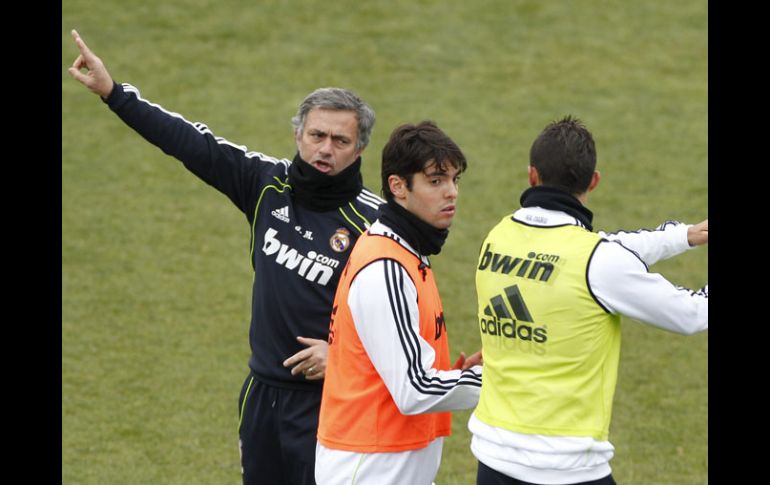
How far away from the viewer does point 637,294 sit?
12.3ft

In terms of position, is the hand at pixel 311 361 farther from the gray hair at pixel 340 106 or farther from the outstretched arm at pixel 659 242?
the outstretched arm at pixel 659 242

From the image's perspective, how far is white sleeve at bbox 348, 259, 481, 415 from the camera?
13.1 feet

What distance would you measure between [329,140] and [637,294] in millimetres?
1670

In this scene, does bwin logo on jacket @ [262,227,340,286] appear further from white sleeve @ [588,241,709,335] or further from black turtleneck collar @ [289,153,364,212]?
white sleeve @ [588,241,709,335]

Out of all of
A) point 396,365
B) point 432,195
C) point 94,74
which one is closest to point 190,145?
point 94,74

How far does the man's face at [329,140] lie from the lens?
4.94m

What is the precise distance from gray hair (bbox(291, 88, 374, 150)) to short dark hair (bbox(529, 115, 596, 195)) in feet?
4.00

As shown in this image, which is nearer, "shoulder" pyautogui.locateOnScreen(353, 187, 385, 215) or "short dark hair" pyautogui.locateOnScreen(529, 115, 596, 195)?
"short dark hair" pyautogui.locateOnScreen(529, 115, 596, 195)

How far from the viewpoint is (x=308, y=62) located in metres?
14.7

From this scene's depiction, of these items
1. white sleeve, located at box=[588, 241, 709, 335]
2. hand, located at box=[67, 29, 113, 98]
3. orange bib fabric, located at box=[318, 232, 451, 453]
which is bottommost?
orange bib fabric, located at box=[318, 232, 451, 453]

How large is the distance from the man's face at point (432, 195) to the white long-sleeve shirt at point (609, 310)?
38 centimetres

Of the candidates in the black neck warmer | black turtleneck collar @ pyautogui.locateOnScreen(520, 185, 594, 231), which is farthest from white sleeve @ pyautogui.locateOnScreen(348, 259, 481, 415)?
black turtleneck collar @ pyautogui.locateOnScreen(520, 185, 594, 231)

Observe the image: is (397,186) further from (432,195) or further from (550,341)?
(550,341)

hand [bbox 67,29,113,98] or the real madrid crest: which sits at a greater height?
hand [bbox 67,29,113,98]
